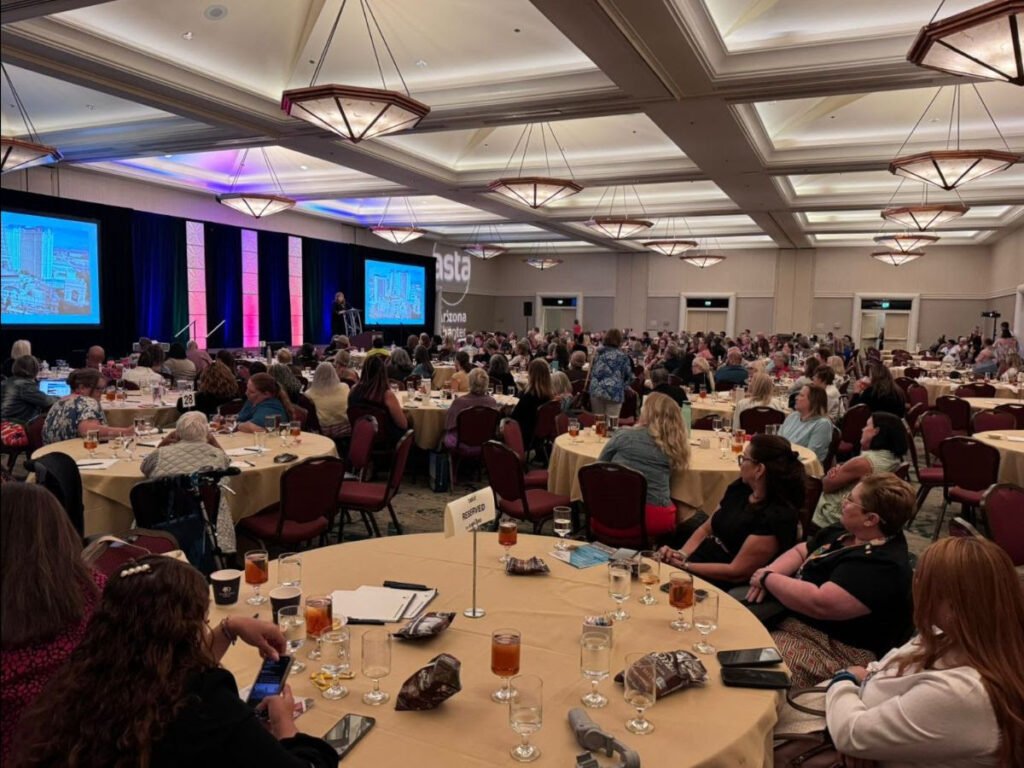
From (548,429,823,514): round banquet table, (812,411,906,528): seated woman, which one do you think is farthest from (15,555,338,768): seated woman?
(812,411,906,528): seated woman

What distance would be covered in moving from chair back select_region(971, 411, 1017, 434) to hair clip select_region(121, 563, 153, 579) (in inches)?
309

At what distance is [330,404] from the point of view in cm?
691

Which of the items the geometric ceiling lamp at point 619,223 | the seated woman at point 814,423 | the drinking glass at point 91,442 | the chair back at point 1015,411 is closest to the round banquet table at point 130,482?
the drinking glass at point 91,442

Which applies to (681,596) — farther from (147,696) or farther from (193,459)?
(193,459)

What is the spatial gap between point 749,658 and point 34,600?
1.79 metres

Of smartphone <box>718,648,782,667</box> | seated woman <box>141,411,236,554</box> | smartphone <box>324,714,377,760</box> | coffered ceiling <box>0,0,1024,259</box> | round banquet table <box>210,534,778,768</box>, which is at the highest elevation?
coffered ceiling <box>0,0,1024,259</box>

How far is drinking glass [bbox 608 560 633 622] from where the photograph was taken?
7.72 feet

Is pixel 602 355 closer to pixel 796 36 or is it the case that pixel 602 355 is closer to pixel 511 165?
pixel 796 36

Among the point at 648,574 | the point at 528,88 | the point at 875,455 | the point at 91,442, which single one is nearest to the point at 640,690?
the point at 648,574

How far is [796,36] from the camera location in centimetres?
674

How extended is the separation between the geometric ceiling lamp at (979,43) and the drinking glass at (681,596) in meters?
4.50

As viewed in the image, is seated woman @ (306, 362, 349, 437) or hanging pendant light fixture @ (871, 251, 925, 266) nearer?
seated woman @ (306, 362, 349, 437)

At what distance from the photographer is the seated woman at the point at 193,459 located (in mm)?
3762

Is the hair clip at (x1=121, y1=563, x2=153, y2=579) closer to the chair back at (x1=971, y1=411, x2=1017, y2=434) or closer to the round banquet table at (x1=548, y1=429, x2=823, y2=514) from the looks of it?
the round banquet table at (x1=548, y1=429, x2=823, y2=514)
